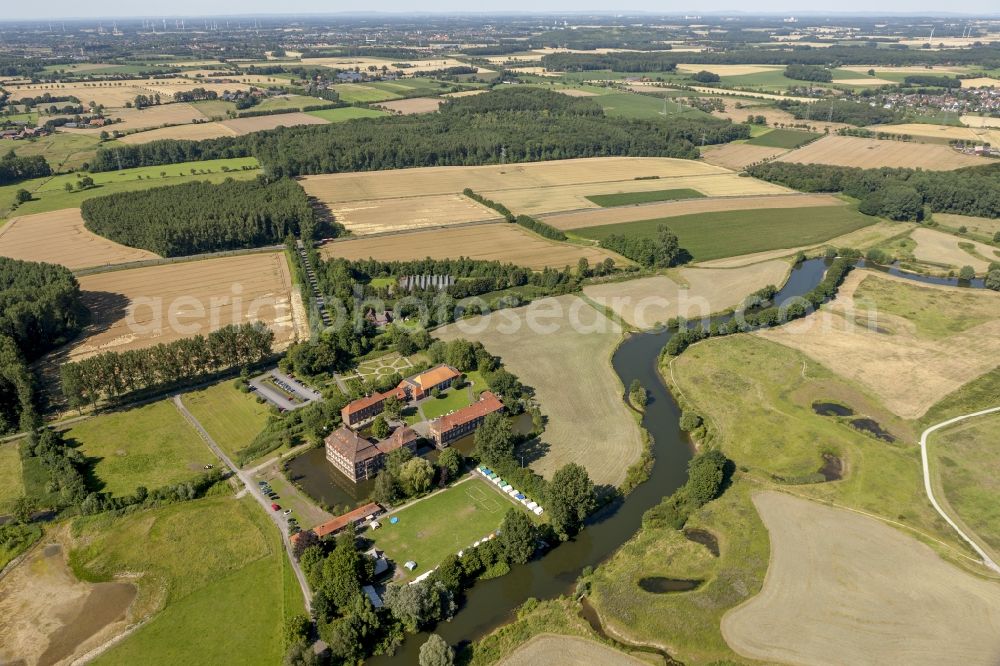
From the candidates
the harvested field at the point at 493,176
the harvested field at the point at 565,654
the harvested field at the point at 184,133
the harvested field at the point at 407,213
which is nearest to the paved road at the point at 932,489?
the harvested field at the point at 565,654

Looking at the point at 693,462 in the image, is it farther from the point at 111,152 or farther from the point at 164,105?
the point at 164,105

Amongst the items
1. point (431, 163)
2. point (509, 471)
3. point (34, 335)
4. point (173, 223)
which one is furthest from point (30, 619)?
point (431, 163)

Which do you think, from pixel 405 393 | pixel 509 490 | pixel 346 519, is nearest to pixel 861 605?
pixel 509 490

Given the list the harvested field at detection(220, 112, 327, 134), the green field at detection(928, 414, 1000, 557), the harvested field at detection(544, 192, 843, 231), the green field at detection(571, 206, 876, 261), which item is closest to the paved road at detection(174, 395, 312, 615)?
the green field at detection(928, 414, 1000, 557)

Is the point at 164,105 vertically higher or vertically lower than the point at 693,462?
higher

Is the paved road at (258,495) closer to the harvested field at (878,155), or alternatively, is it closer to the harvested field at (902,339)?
the harvested field at (902,339)

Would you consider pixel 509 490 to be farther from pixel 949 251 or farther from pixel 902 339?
pixel 949 251
